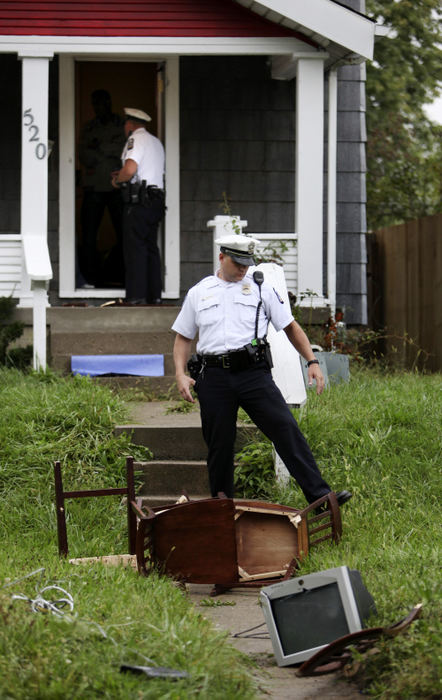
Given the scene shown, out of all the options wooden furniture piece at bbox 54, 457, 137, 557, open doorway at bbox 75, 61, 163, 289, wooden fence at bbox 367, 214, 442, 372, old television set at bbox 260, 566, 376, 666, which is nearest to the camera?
old television set at bbox 260, 566, 376, 666

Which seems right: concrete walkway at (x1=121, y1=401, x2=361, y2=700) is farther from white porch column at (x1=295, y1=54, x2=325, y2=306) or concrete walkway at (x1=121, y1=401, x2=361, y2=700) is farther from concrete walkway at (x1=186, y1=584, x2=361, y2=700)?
white porch column at (x1=295, y1=54, x2=325, y2=306)

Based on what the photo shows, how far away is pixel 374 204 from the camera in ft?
67.4

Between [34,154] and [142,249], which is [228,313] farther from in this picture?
[34,154]

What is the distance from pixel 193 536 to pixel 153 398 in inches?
150

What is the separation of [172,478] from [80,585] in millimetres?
2598

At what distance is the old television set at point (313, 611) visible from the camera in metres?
4.42

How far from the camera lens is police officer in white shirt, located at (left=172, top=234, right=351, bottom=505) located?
6539 millimetres

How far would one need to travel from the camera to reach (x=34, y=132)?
10.3 meters

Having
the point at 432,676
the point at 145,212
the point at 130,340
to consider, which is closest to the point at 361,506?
the point at 432,676

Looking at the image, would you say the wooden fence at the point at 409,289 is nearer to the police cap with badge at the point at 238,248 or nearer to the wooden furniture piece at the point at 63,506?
the police cap with badge at the point at 238,248

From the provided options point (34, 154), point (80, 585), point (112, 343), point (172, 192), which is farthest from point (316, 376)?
point (172, 192)

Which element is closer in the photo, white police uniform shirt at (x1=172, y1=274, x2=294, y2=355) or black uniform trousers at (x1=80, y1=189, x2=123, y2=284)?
white police uniform shirt at (x1=172, y1=274, x2=294, y2=355)

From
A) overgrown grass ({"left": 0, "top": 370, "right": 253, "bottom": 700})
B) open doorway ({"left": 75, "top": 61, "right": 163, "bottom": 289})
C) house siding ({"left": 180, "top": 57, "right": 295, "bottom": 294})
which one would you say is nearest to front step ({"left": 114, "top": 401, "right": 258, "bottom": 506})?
overgrown grass ({"left": 0, "top": 370, "right": 253, "bottom": 700})

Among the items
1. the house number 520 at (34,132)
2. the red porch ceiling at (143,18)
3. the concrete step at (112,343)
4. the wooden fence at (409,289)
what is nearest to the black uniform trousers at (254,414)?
the concrete step at (112,343)
